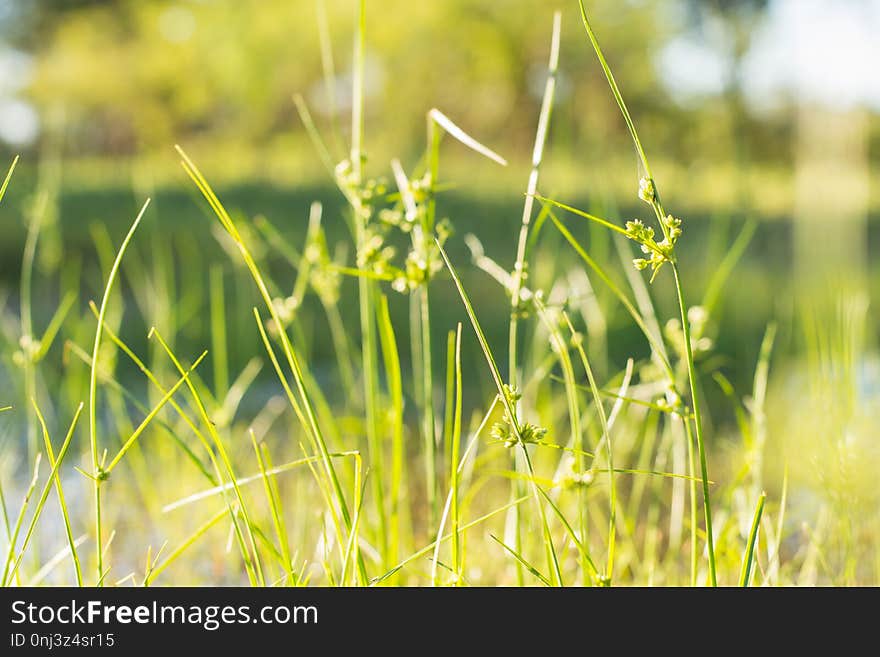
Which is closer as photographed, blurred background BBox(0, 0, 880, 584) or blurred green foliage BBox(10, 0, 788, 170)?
blurred background BBox(0, 0, 880, 584)

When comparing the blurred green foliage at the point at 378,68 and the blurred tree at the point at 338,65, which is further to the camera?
the blurred tree at the point at 338,65

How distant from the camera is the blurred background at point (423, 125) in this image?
10.3 ft

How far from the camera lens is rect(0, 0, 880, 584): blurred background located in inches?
124

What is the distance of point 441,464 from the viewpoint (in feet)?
4.73

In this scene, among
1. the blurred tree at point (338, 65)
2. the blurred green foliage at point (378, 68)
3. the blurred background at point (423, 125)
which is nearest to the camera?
the blurred background at point (423, 125)

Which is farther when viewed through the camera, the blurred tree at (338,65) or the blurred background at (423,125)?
the blurred tree at (338,65)

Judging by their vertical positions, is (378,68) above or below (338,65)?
above

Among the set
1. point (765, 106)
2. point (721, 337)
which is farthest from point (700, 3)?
point (721, 337)

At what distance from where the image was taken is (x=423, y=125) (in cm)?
874

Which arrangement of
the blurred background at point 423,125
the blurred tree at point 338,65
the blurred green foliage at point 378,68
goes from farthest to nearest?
1. the blurred tree at point 338,65
2. the blurred green foliage at point 378,68
3. the blurred background at point 423,125

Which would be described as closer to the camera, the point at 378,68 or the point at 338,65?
the point at 338,65

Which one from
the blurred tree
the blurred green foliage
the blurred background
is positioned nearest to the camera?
the blurred background

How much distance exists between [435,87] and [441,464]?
817 centimetres

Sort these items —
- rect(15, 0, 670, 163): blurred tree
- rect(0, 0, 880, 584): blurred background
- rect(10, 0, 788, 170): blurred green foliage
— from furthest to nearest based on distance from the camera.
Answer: rect(15, 0, 670, 163): blurred tree, rect(10, 0, 788, 170): blurred green foliage, rect(0, 0, 880, 584): blurred background
